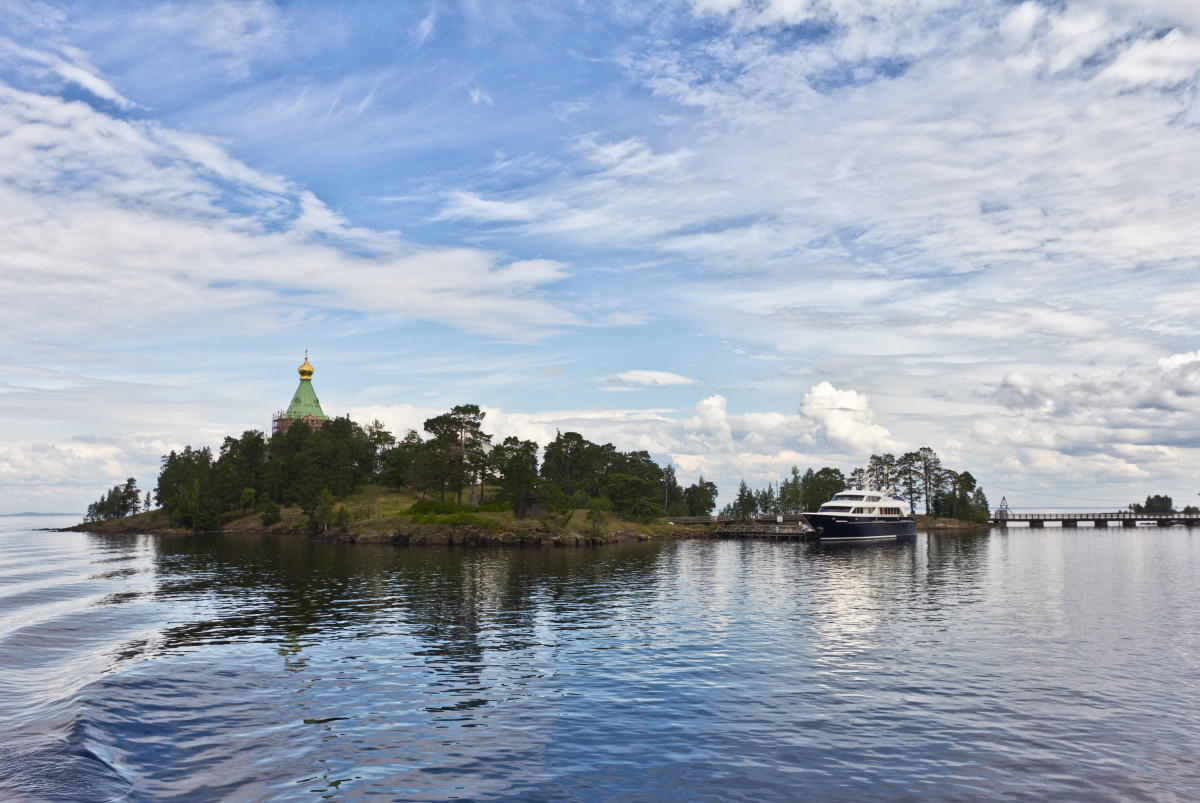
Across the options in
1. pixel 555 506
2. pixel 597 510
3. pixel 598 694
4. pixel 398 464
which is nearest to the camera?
pixel 598 694

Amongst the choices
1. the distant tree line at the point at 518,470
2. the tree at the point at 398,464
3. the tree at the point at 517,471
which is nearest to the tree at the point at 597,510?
the distant tree line at the point at 518,470

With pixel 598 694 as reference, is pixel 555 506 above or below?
above

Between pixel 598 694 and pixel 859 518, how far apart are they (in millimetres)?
121649

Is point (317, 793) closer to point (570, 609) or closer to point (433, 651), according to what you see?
point (433, 651)

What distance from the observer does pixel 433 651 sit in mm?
33438

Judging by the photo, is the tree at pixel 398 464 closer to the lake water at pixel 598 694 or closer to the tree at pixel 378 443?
the tree at pixel 378 443

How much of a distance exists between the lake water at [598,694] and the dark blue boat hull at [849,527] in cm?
7851

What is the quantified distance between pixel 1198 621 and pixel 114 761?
176 ft

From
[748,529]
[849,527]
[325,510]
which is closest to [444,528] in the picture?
[325,510]

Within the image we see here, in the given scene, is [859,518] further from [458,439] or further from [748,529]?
[458,439]

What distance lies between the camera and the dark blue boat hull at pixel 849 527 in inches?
5300

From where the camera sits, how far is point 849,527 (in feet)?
442

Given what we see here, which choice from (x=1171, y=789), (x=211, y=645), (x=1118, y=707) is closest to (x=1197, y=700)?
(x=1118, y=707)

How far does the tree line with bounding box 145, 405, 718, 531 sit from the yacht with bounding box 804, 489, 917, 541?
128ft
